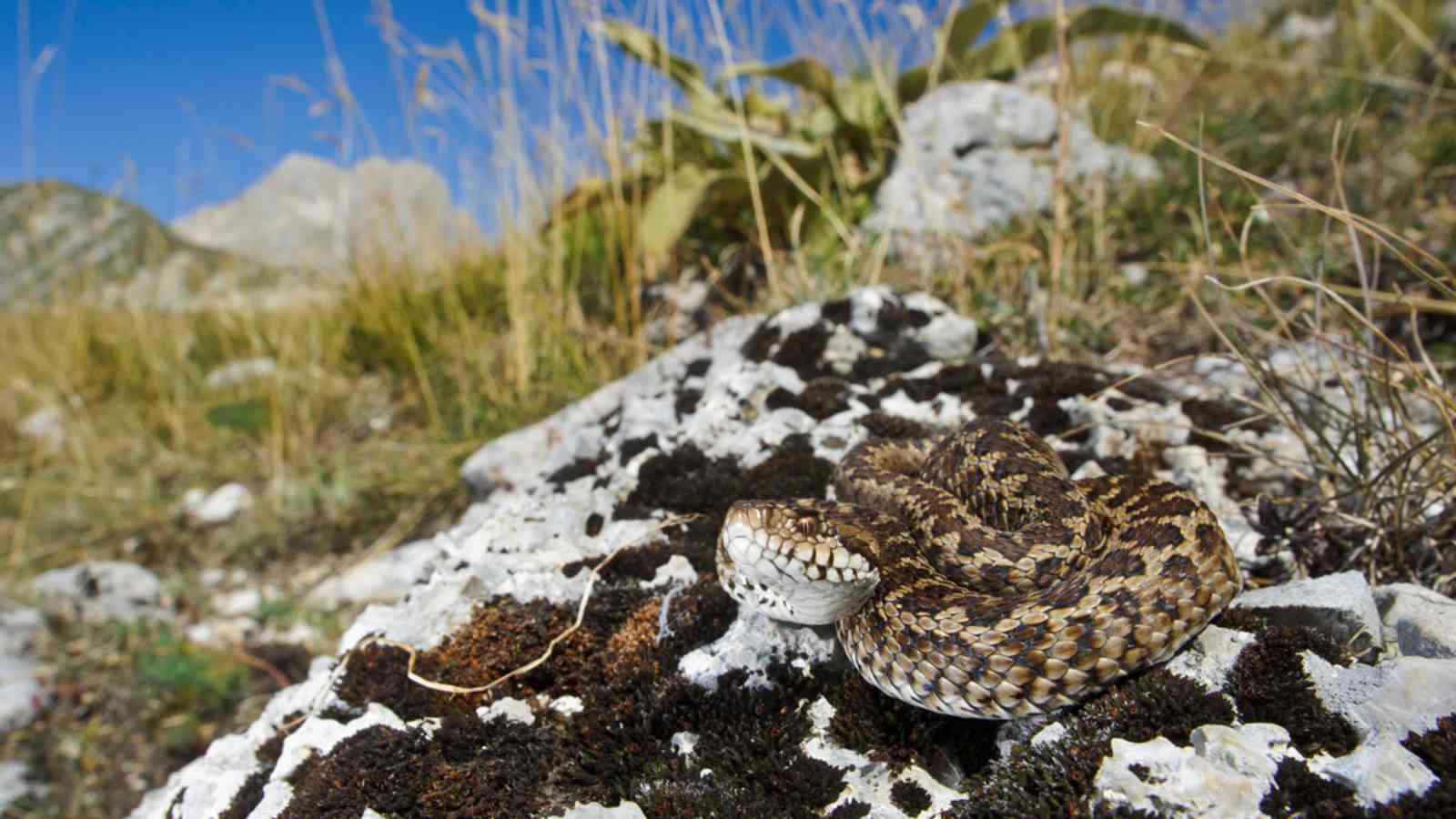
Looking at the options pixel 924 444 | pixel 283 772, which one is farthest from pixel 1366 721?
pixel 283 772

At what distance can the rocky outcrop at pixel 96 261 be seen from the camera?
1466 cm

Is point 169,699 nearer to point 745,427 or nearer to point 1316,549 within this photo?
point 745,427

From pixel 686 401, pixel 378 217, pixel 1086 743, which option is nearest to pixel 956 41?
pixel 686 401

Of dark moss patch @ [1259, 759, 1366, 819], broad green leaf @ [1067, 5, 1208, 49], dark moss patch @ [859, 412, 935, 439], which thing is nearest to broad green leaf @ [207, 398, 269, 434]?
dark moss patch @ [859, 412, 935, 439]

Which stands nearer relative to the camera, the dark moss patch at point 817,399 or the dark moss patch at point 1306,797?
the dark moss patch at point 1306,797

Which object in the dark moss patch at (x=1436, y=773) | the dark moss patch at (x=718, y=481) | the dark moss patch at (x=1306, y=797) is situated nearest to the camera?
the dark moss patch at (x=1436, y=773)

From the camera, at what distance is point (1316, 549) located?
4.06 m

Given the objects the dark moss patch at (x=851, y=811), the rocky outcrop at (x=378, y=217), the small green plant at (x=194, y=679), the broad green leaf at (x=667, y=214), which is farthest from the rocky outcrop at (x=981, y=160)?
the small green plant at (x=194, y=679)

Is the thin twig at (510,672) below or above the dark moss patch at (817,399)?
below

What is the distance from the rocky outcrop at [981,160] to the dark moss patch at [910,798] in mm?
6249

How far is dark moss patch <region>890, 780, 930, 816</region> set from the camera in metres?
2.89

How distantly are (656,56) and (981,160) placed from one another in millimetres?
3645

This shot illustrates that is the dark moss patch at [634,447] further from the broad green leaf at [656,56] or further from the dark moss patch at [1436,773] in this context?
the broad green leaf at [656,56]

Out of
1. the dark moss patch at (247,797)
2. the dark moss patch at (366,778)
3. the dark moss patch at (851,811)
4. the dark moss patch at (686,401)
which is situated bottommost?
the dark moss patch at (247,797)
